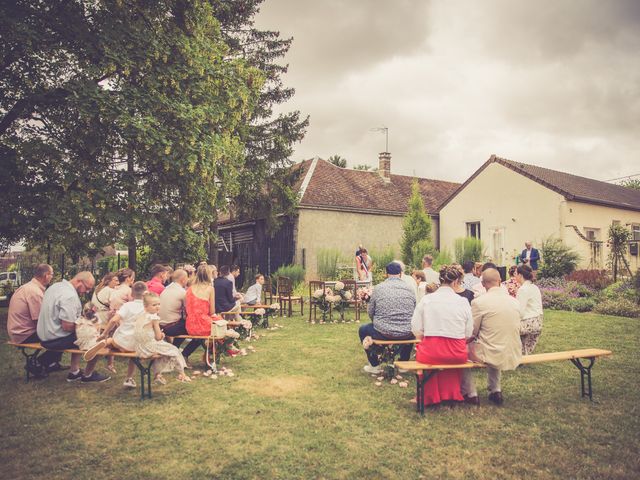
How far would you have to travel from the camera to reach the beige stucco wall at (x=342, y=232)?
22422 mm

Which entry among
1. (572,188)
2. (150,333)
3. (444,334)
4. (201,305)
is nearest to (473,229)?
(572,188)

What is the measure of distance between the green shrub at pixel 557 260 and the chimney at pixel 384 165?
11.5 metres

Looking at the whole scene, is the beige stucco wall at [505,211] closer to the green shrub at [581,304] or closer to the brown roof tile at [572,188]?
the brown roof tile at [572,188]

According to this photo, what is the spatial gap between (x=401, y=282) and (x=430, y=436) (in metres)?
2.57

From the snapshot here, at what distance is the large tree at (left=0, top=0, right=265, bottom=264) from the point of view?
10352mm

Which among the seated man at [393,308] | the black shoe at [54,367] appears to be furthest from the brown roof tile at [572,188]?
the black shoe at [54,367]

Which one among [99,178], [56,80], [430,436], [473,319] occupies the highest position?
[56,80]

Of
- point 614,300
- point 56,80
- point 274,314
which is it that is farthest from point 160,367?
point 614,300

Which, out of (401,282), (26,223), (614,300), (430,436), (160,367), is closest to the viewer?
(430,436)

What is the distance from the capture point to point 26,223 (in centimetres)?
1055

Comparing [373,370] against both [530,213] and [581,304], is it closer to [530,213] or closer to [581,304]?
[581,304]

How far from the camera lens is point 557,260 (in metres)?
18.5

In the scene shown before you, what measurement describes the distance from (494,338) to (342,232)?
60.5 feet

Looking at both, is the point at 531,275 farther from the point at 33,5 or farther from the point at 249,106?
the point at 33,5
